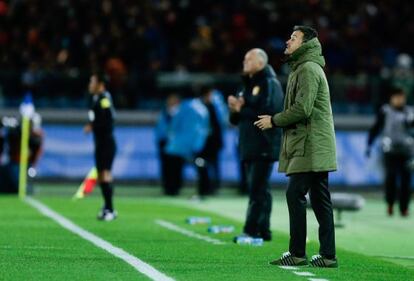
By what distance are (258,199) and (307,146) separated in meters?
3.33

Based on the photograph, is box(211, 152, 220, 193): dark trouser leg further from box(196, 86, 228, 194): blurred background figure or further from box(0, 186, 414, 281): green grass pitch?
box(0, 186, 414, 281): green grass pitch

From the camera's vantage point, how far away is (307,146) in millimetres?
12211

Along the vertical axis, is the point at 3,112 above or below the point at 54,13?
below

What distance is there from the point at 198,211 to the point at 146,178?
790cm

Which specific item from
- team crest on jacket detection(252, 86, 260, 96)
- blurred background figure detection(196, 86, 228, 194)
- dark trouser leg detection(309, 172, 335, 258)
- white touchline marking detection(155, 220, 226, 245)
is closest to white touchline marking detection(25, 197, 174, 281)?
white touchline marking detection(155, 220, 226, 245)

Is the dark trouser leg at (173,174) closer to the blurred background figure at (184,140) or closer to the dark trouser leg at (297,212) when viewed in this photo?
the blurred background figure at (184,140)

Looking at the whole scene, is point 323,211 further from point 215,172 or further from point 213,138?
point 213,138

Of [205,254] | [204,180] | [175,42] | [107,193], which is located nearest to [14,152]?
[204,180]

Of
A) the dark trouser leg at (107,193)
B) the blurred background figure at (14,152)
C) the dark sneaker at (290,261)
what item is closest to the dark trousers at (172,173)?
the blurred background figure at (14,152)

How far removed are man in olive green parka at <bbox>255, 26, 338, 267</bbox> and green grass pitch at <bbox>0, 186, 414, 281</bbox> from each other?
339 mm

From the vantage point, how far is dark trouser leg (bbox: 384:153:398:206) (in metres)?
22.5

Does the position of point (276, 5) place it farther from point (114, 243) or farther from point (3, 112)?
point (114, 243)

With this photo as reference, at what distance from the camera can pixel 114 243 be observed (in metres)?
14.5

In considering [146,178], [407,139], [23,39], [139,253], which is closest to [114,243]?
[139,253]
